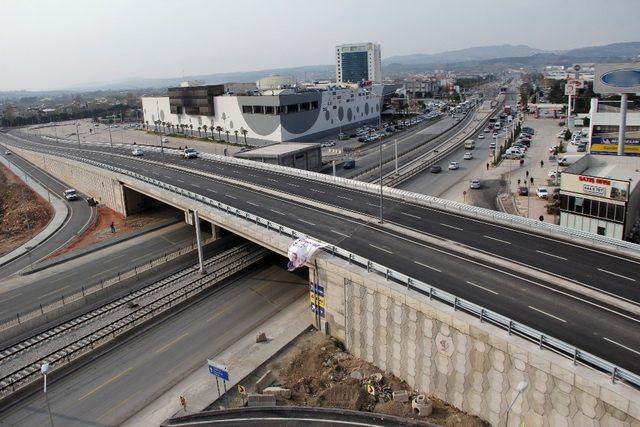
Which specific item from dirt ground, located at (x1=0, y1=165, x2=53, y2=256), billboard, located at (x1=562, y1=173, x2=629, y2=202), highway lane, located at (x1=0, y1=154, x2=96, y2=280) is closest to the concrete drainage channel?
highway lane, located at (x1=0, y1=154, x2=96, y2=280)

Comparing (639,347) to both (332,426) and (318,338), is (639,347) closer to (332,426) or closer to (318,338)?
Result: (332,426)

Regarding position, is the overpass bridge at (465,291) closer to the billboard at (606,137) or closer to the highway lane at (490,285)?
the highway lane at (490,285)

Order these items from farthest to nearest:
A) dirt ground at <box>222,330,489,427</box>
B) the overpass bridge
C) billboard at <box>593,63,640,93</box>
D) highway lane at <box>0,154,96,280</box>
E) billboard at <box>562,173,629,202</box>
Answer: billboard at <box>593,63,640,93</box>, highway lane at <box>0,154,96,280</box>, billboard at <box>562,173,629,202</box>, dirt ground at <box>222,330,489,427</box>, the overpass bridge

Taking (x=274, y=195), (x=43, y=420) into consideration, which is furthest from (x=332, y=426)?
(x=274, y=195)

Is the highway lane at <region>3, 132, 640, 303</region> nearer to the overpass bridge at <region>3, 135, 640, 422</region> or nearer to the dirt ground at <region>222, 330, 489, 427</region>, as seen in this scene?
the overpass bridge at <region>3, 135, 640, 422</region>

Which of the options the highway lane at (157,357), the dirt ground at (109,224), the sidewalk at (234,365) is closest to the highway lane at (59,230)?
the dirt ground at (109,224)

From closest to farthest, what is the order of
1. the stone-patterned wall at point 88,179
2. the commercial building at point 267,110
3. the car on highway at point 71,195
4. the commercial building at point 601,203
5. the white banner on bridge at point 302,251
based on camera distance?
the white banner on bridge at point 302,251 → the commercial building at point 601,203 → the stone-patterned wall at point 88,179 → the car on highway at point 71,195 → the commercial building at point 267,110

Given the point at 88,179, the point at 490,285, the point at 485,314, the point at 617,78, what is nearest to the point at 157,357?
the point at 485,314
